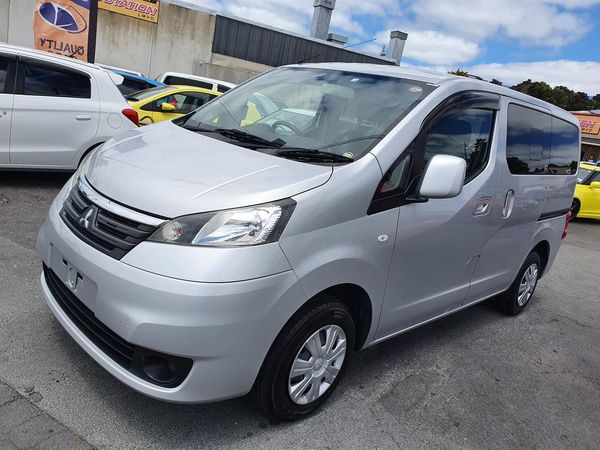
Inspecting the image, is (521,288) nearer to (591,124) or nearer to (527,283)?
(527,283)

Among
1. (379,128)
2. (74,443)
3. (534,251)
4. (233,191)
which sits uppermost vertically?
(379,128)

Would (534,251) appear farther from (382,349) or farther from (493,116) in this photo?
(382,349)

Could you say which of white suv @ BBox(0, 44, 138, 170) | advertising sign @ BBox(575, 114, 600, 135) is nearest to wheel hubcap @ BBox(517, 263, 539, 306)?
white suv @ BBox(0, 44, 138, 170)

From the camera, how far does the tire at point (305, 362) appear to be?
2.46 metres

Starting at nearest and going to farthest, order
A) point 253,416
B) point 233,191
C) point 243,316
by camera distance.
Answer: point 243,316, point 233,191, point 253,416

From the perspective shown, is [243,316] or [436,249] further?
[436,249]

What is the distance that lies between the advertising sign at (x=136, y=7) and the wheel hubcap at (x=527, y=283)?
18.8 meters

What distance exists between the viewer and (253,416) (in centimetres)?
274

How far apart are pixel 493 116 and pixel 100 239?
110 inches

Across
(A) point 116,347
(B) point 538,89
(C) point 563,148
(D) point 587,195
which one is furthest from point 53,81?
(B) point 538,89

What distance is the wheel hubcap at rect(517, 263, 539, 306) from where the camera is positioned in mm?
4907

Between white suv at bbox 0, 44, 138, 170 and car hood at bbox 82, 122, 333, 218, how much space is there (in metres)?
3.48

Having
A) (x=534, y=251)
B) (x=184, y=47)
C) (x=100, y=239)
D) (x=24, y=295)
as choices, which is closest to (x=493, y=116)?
(x=534, y=251)

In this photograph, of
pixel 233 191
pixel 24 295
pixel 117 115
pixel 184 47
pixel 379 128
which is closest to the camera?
pixel 233 191
